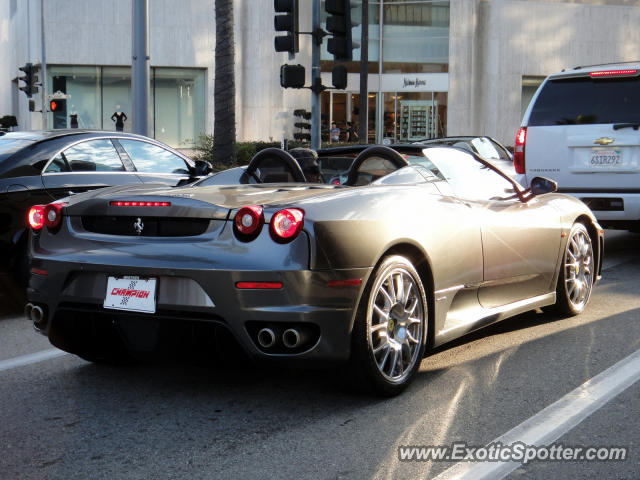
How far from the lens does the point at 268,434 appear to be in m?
4.04

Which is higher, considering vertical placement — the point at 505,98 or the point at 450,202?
the point at 505,98

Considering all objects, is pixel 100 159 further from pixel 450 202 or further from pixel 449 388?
pixel 449 388

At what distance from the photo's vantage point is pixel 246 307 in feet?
13.4

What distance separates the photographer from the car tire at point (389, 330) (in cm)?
436

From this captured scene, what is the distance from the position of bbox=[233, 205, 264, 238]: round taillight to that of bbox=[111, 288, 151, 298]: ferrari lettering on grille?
528 mm

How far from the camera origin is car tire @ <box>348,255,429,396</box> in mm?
4363

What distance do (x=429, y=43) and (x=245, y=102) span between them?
30.3ft

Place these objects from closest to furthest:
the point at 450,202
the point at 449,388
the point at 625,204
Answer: the point at 449,388
the point at 450,202
the point at 625,204

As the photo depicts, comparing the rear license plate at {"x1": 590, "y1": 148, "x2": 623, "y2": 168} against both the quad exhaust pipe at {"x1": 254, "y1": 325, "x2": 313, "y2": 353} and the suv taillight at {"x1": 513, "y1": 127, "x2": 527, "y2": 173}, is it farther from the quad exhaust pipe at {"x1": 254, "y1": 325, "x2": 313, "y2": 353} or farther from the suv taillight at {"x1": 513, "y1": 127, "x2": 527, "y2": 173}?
the quad exhaust pipe at {"x1": 254, "y1": 325, "x2": 313, "y2": 353}

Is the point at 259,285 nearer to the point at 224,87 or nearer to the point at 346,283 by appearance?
the point at 346,283

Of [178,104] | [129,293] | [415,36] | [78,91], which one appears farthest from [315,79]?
[415,36]

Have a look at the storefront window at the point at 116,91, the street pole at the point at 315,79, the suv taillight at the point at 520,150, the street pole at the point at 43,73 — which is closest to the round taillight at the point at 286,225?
the suv taillight at the point at 520,150

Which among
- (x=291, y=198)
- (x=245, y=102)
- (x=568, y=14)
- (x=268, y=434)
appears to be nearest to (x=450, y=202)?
(x=291, y=198)

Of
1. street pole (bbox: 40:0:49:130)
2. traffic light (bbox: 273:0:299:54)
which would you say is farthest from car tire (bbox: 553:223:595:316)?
street pole (bbox: 40:0:49:130)
